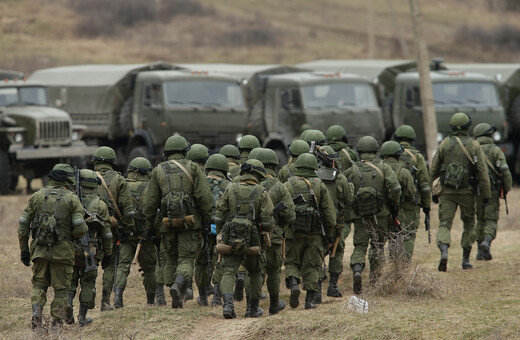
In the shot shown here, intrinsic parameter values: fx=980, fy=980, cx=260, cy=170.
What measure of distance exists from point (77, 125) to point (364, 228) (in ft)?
39.2

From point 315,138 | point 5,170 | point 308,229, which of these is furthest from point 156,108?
point 308,229

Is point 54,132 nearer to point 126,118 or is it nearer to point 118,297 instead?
point 126,118

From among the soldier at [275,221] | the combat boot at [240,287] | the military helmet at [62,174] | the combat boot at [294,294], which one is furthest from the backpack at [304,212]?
the military helmet at [62,174]

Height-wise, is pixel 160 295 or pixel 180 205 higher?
pixel 180 205

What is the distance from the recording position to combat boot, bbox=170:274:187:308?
929cm

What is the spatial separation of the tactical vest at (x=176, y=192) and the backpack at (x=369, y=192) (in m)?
2.09

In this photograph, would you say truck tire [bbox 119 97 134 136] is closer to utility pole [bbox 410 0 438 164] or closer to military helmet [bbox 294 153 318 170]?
utility pole [bbox 410 0 438 164]

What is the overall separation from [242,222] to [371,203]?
224 cm

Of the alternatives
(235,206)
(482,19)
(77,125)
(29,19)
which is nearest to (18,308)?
(235,206)

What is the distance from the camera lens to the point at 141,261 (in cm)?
1036

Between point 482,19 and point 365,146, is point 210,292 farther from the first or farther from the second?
point 482,19

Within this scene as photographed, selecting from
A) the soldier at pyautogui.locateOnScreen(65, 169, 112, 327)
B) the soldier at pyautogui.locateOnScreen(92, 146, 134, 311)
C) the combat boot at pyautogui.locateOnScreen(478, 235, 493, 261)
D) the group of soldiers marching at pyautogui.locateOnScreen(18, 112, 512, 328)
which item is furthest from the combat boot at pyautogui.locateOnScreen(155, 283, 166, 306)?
the combat boot at pyautogui.locateOnScreen(478, 235, 493, 261)

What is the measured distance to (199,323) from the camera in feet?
29.1

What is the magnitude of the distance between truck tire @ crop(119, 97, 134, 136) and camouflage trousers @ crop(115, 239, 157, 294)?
10.9 meters
